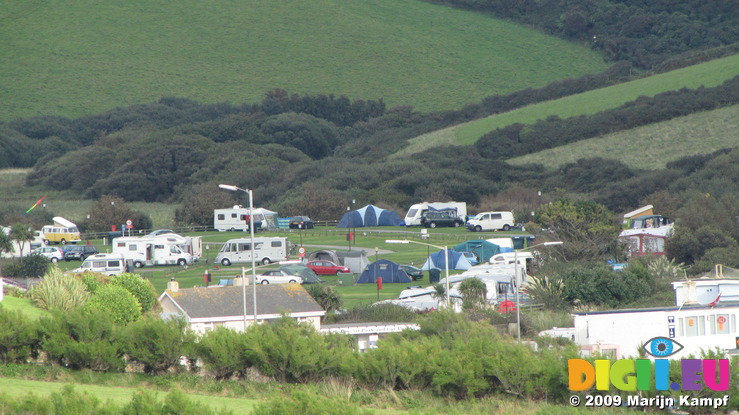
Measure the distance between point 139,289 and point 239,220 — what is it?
39852 mm

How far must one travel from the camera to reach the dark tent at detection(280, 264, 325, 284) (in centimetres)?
4534

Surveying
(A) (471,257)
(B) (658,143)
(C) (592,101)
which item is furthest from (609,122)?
(A) (471,257)

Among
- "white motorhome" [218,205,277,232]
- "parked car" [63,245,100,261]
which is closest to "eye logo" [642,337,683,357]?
"parked car" [63,245,100,261]

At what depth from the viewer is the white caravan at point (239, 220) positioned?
230 ft

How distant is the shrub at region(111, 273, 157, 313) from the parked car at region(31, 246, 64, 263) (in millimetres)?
26770

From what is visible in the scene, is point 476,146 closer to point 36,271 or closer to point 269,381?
point 36,271

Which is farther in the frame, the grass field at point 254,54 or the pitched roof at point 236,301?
the grass field at point 254,54

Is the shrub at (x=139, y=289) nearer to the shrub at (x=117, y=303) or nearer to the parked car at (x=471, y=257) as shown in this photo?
the shrub at (x=117, y=303)

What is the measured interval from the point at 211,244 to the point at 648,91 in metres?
70.0

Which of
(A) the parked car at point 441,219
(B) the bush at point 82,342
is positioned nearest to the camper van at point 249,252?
(A) the parked car at point 441,219

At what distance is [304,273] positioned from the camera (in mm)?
45688

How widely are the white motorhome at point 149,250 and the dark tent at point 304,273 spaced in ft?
34.7

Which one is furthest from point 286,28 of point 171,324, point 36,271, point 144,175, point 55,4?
point 171,324

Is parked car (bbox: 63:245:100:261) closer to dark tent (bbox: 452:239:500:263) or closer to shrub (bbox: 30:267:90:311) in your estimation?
dark tent (bbox: 452:239:500:263)
